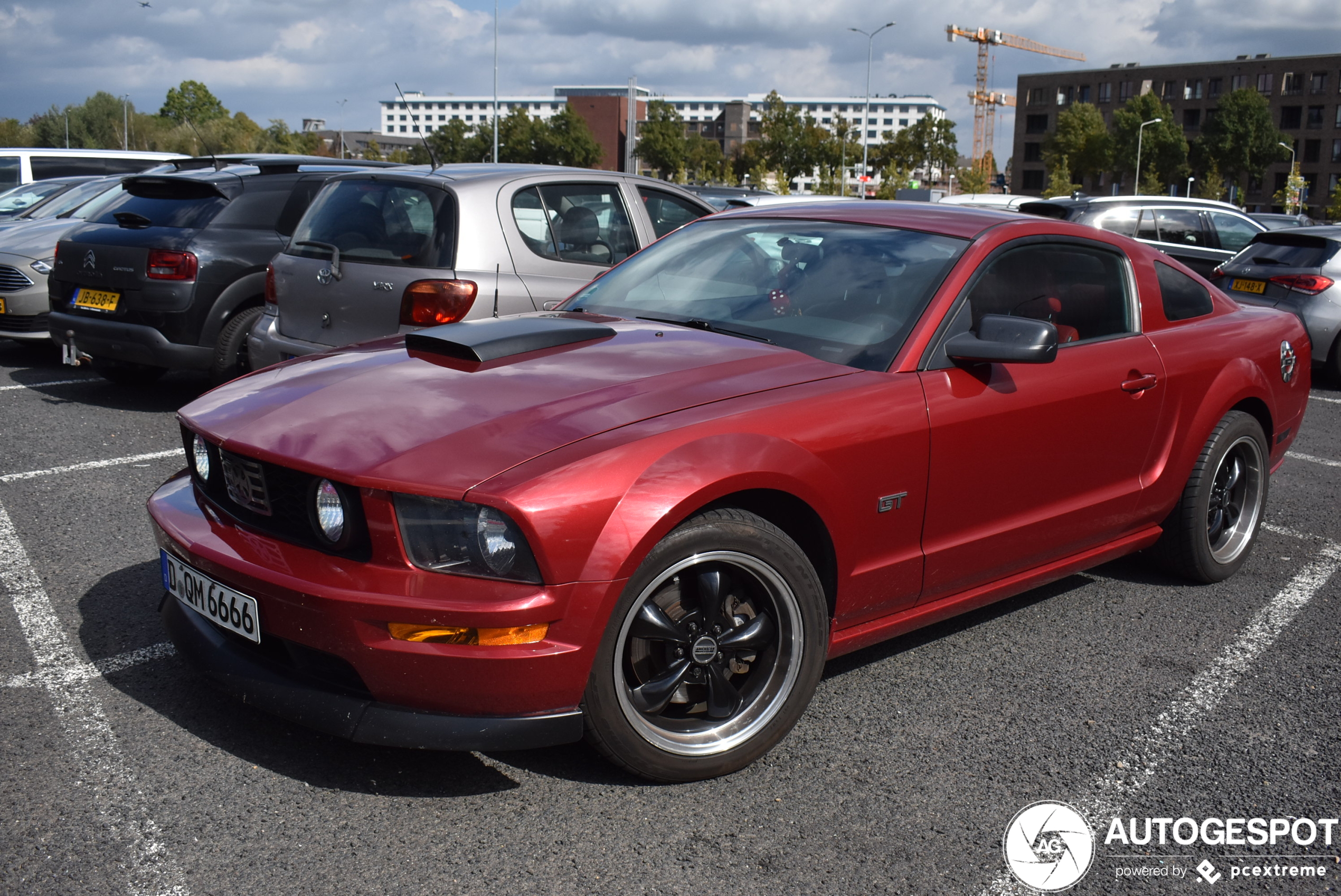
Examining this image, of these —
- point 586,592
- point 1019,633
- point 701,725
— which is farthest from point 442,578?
point 1019,633

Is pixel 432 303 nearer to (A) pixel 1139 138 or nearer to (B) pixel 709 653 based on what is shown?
(B) pixel 709 653

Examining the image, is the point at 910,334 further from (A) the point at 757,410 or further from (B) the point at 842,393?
(A) the point at 757,410

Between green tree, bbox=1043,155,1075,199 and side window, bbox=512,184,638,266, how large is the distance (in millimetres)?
70849

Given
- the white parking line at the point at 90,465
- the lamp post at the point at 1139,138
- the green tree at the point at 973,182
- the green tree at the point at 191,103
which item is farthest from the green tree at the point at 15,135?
the white parking line at the point at 90,465

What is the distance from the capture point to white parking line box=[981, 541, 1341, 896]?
288 cm

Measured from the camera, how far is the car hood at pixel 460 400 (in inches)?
103

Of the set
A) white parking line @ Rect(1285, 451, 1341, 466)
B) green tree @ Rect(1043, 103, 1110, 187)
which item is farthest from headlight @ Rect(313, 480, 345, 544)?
green tree @ Rect(1043, 103, 1110, 187)

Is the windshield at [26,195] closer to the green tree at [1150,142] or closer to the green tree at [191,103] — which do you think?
the green tree at [1150,142]

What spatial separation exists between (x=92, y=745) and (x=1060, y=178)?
8236 cm

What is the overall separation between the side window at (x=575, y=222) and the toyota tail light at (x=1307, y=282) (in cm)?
709

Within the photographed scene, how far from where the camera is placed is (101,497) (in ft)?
17.9

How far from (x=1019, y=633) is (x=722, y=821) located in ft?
5.84

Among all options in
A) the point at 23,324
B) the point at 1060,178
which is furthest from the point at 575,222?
the point at 1060,178

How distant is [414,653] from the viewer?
2.50m
